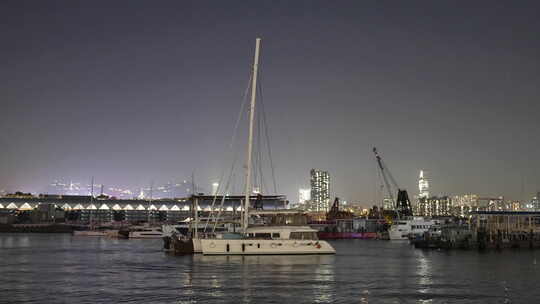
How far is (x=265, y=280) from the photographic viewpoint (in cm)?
4459

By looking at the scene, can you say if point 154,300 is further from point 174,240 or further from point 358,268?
point 174,240

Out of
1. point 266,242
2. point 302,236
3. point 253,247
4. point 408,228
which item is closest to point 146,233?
point 408,228

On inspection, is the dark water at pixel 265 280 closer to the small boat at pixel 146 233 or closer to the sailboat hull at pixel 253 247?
the sailboat hull at pixel 253 247

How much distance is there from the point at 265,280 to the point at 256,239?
20.7 m

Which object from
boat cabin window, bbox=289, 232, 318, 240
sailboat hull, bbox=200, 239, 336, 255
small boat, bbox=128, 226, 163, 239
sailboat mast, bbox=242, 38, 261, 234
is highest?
sailboat mast, bbox=242, 38, 261, 234

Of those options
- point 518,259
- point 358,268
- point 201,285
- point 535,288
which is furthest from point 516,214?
point 201,285

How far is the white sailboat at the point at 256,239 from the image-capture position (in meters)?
64.8

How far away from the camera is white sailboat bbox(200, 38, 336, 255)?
64.8 m

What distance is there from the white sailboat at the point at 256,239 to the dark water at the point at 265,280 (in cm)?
163

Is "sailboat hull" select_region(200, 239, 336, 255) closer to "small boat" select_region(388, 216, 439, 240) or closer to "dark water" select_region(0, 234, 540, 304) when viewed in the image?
"dark water" select_region(0, 234, 540, 304)

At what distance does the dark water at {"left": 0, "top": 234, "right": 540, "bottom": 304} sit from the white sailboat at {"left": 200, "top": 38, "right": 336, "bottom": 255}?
163cm

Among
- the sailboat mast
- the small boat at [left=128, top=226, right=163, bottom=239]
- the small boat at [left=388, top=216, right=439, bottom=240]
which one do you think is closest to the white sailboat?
the sailboat mast

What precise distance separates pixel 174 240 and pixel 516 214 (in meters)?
64.8

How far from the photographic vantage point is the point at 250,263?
189 feet
